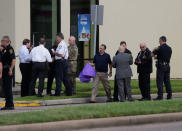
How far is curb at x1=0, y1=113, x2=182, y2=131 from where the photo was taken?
10.6 meters

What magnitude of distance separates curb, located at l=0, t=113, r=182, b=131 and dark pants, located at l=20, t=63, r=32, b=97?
6891 millimetres

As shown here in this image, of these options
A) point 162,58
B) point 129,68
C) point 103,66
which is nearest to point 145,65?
point 162,58

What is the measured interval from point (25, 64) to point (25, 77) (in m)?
0.50

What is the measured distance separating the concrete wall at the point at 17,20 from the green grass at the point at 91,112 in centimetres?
1046

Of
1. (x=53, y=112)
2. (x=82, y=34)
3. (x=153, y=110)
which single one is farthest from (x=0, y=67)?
(x=82, y=34)

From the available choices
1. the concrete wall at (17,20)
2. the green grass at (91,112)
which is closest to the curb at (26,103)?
the green grass at (91,112)

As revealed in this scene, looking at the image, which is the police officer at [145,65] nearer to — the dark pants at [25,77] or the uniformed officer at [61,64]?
the uniformed officer at [61,64]

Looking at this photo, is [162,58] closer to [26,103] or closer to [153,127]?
[26,103]

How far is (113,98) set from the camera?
17281mm

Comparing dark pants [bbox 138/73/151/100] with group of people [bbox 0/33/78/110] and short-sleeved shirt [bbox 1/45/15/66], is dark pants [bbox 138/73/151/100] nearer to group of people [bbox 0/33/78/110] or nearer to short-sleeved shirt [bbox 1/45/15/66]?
group of people [bbox 0/33/78/110]

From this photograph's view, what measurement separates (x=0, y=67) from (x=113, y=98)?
493cm

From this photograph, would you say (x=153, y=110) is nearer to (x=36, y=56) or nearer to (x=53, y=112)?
(x=53, y=112)

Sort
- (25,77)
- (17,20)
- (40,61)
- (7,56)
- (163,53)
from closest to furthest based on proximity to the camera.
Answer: (7,56), (163,53), (40,61), (25,77), (17,20)

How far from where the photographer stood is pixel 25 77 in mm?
18406
